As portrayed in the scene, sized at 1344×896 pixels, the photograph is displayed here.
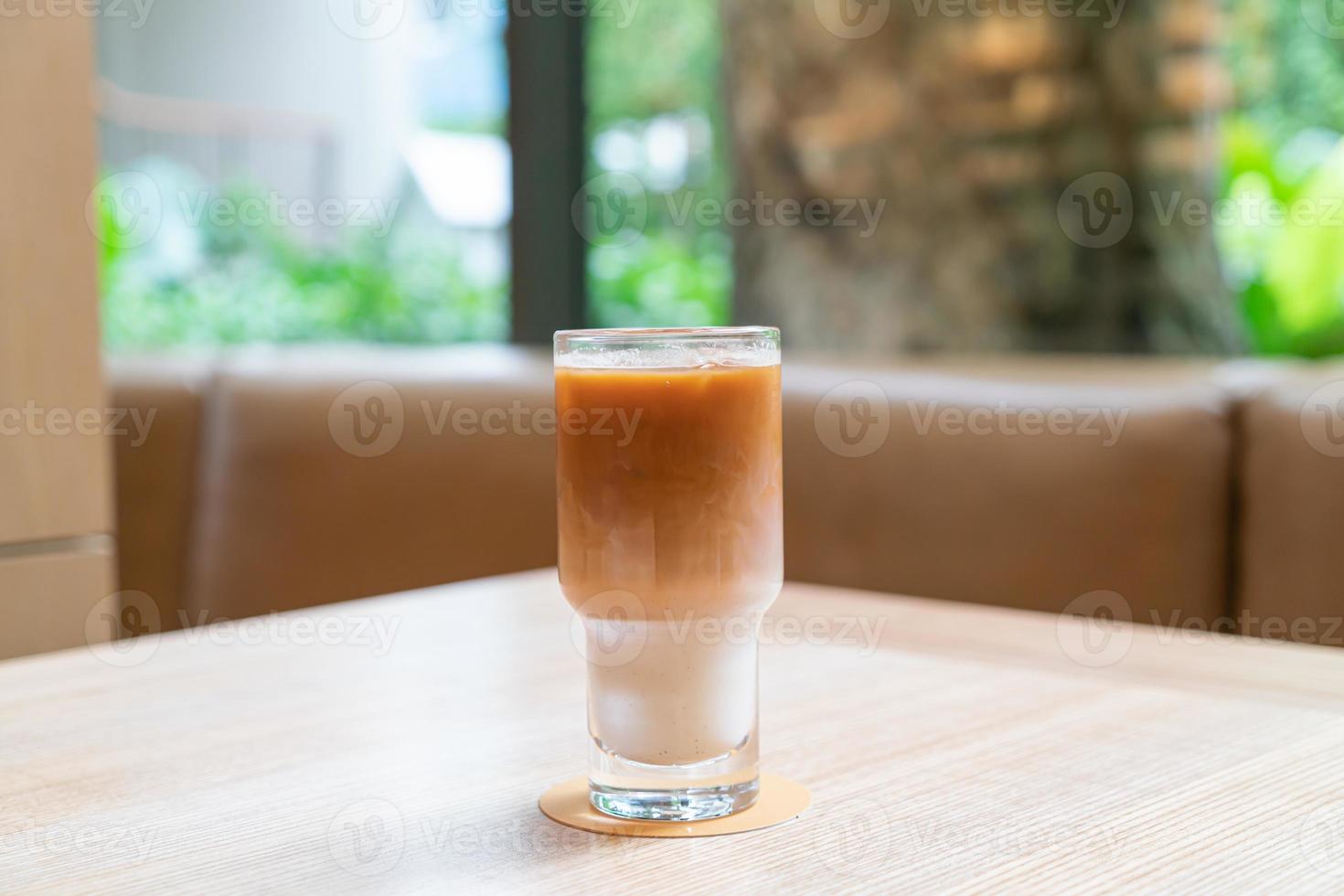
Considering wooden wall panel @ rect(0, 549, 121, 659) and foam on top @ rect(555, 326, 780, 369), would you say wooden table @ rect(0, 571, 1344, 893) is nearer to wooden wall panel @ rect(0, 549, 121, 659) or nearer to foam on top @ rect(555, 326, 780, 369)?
foam on top @ rect(555, 326, 780, 369)

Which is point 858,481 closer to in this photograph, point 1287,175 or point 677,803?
point 677,803

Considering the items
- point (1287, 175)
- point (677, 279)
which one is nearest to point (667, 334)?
point (677, 279)

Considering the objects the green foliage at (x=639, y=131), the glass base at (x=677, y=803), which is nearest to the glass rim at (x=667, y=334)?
the glass base at (x=677, y=803)

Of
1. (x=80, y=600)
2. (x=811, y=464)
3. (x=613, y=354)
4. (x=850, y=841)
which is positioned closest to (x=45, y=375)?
(x=80, y=600)

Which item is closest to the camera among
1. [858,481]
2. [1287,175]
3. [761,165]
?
[858,481]

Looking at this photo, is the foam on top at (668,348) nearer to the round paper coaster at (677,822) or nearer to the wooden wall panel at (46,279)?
the round paper coaster at (677,822)

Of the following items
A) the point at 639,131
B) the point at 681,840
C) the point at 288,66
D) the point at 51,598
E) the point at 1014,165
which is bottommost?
the point at 51,598

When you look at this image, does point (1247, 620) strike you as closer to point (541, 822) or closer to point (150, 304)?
point (541, 822)
